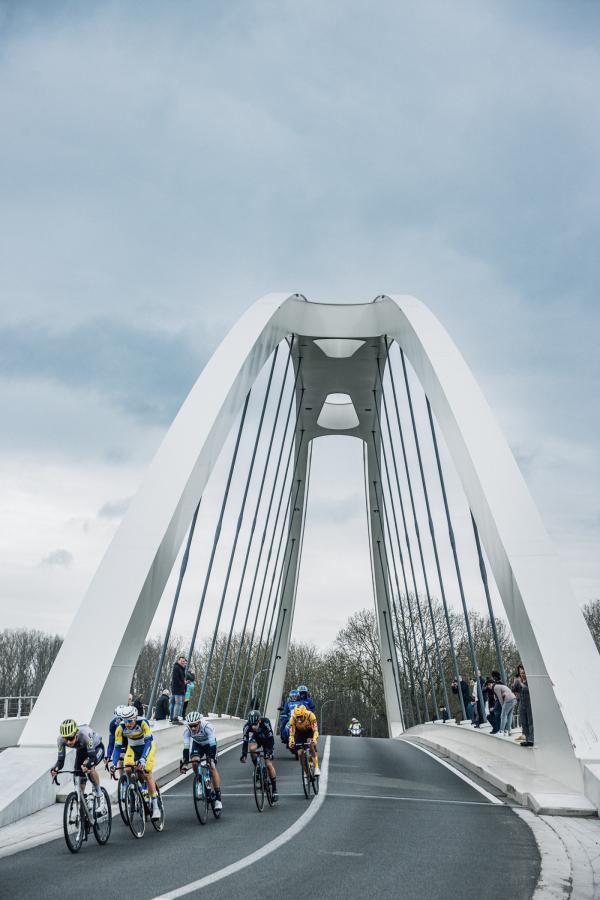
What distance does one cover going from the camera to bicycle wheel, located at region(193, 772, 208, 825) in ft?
28.7

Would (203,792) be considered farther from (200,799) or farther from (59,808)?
(59,808)

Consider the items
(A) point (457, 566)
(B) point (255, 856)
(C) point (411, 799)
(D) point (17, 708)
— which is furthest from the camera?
(D) point (17, 708)

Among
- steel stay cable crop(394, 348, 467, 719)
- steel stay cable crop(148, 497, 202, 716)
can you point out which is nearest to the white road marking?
steel stay cable crop(148, 497, 202, 716)

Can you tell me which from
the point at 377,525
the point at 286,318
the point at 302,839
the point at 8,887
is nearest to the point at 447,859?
the point at 302,839

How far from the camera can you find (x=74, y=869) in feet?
20.9

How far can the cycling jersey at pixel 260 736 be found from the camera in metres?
10.0

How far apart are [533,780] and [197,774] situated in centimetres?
462

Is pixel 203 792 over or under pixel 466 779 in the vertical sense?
under

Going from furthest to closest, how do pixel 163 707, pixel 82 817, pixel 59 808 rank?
1. pixel 163 707
2. pixel 59 808
3. pixel 82 817

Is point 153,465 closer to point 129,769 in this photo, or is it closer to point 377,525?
Result: point 129,769

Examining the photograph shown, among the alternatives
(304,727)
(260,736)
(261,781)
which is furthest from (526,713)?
(261,781)

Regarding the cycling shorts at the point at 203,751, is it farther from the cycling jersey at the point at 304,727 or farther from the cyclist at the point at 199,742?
the cycling jersey at the point at 304,727

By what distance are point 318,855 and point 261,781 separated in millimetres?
3067

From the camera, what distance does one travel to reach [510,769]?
12562mm
